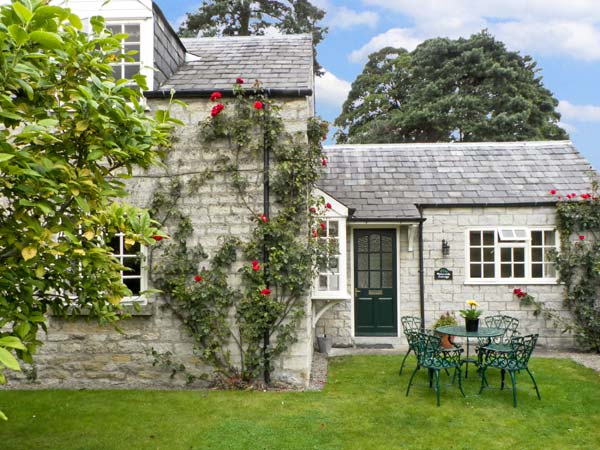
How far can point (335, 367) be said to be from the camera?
9125 mm

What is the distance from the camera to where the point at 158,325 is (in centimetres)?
775

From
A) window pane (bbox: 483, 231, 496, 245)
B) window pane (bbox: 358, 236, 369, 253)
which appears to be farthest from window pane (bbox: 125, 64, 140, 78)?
window pane (bbox: 483, 231, 496, 245)

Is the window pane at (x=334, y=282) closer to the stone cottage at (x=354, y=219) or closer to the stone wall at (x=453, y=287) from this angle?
the stone cottage at (x=354, y=219)

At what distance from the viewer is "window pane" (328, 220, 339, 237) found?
9.64 meters

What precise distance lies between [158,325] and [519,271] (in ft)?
26.5

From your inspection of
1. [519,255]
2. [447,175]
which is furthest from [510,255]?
[447,175]

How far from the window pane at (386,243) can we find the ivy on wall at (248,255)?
3.96 metres

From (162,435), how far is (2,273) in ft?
10.4

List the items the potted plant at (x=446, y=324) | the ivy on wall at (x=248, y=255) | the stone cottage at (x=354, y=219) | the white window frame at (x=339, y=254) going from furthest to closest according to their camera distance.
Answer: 1. the potted plant at (x=446, y=324)
2. the white window frame at (x=339, y=254)
3. the stone cottage at (x=354, y=219)
4. the ivy on wall at (x=248, y=255)

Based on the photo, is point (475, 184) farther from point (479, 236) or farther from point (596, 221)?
point (596, 221)

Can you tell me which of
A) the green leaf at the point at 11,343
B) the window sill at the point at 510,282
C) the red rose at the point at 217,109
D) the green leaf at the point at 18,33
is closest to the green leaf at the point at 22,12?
the green leaf at the point at 18,33

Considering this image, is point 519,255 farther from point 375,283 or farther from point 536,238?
point 375,283

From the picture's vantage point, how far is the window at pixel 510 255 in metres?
11.2

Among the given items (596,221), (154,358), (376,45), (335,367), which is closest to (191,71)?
(154,358)
